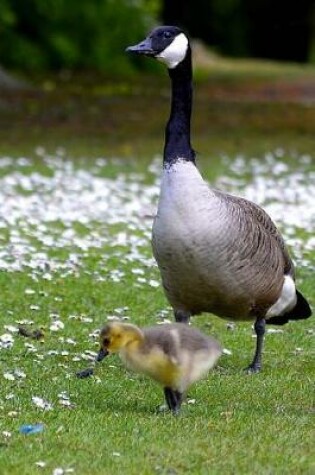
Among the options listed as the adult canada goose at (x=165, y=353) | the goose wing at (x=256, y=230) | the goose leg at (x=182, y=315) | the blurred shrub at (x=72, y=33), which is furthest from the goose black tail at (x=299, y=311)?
the blurred shrub at (x=72, y=33)

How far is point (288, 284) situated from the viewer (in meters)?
8.73

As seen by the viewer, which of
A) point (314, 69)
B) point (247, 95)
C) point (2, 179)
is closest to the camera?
point (2, 179)

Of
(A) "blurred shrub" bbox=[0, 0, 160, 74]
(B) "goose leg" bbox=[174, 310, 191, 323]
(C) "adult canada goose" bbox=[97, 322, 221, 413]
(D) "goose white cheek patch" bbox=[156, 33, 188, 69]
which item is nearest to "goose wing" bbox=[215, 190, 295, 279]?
(B) "goose leg" bbox=[174, 310, 191, 323]

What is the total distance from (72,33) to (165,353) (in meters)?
27.8

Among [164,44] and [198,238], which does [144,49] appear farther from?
[198,238]

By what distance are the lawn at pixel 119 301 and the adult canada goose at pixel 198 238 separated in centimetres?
51

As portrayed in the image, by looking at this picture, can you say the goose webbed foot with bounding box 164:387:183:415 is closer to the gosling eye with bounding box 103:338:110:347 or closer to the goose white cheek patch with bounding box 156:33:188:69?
the gosling eye with bounding box 103:338:110:347

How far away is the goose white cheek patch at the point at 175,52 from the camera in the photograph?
7902 mm

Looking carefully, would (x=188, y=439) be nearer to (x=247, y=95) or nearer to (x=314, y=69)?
(x=247, y=95)

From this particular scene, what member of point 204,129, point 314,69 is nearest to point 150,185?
point 204,129

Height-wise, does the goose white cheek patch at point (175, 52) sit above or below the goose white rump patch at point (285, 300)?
above

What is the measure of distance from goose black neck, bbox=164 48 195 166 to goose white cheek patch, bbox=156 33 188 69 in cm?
5

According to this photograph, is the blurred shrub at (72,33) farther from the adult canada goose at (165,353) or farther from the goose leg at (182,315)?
the adult canada goose at (165,353)

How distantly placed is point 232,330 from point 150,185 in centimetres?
857
